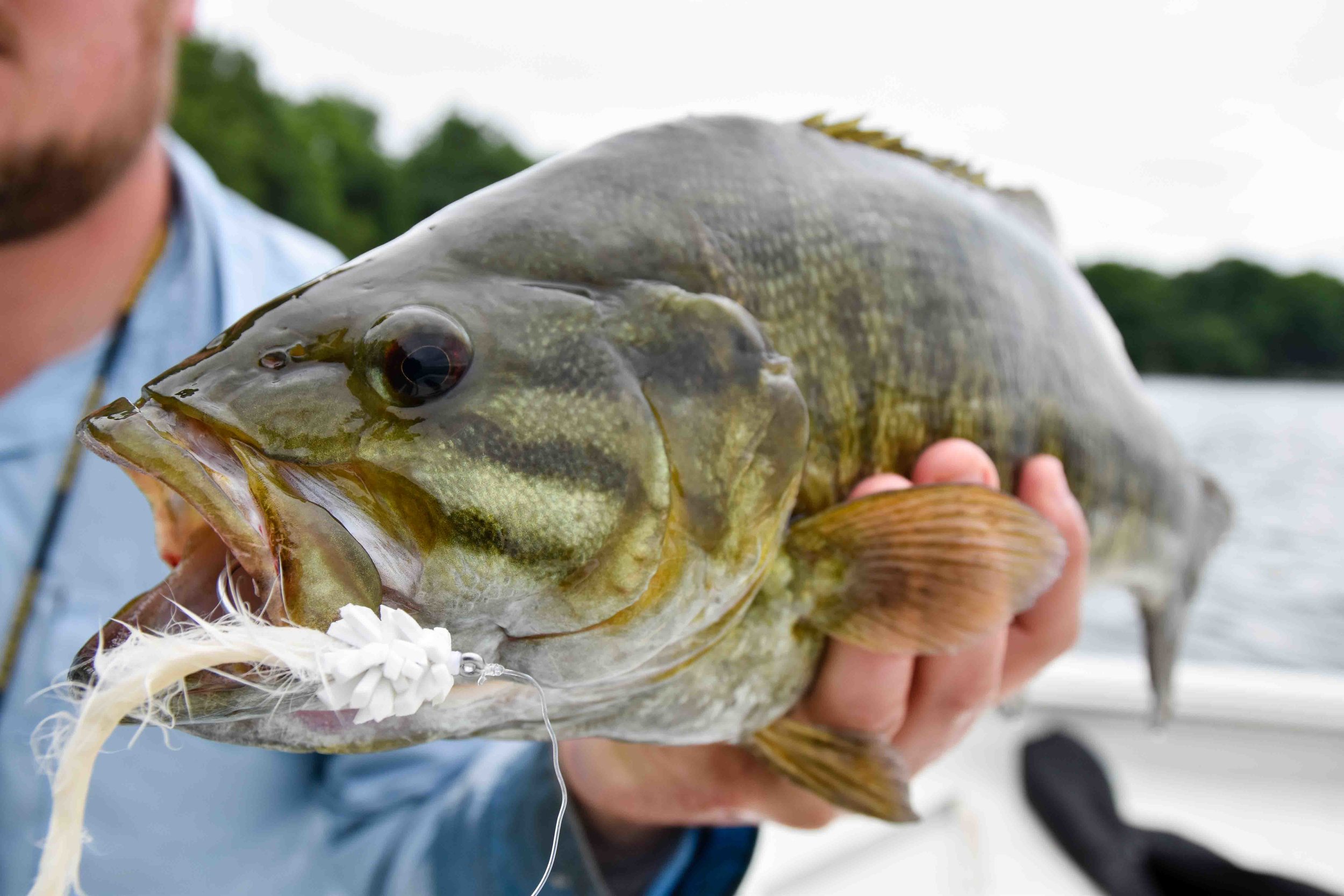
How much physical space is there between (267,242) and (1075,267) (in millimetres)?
1864

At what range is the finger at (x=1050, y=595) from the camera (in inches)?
50.7

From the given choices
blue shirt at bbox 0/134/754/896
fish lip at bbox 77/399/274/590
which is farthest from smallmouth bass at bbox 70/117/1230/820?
blue shirt at bbox 0/134/754/896

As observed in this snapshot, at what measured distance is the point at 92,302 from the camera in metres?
1.98

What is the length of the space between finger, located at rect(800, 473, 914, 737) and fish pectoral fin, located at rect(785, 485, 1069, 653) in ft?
0.20

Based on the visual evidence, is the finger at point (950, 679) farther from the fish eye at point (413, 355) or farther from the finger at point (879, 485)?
the fish eye at point (413, 355)

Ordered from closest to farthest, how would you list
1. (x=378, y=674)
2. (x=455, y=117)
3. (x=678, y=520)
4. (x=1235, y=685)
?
(x=378, y=674) → (x=678, y=520) → (x=1235, y=685) → (x=455, y=117)

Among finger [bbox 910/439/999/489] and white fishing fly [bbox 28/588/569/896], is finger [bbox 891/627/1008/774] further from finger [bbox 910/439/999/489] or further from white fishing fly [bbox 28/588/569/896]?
white fishing fly [bbox 28/588/569/896]

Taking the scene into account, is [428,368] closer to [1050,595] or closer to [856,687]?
[856,687]

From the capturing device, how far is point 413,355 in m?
0.73

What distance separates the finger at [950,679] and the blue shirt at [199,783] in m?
0.32

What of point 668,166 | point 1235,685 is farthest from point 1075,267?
→ point 1235,685

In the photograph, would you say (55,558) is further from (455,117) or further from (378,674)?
(455,117)

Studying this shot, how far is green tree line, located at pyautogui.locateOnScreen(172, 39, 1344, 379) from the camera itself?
20344 mm

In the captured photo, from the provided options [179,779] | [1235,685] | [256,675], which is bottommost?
[1235,685]
